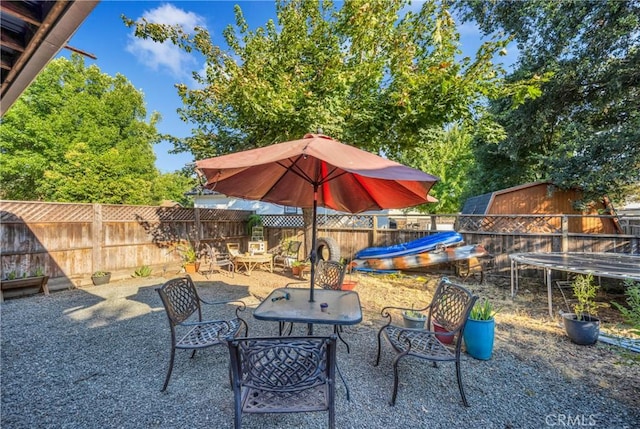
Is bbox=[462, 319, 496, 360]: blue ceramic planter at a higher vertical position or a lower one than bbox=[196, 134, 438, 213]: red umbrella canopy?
Result: lower

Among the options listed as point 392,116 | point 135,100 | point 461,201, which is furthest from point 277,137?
point 135,100

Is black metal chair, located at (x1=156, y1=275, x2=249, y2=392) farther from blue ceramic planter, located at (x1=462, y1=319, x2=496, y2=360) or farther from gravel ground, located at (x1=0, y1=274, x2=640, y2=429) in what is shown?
blue ceramic planter, located at (x1=462, y1=319, x2=496, y2=360)

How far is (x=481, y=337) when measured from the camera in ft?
9.80

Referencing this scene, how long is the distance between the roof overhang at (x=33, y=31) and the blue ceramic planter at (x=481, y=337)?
156 inches

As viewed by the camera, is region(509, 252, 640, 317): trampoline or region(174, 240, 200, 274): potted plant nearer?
region(509, 252, 640, 317): trampoline

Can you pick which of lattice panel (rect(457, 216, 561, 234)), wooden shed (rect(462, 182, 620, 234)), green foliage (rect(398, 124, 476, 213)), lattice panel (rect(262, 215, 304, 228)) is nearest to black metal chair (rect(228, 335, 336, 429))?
lattice panel (rect(457, 216, 561, 234))

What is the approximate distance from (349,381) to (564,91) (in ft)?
35.1

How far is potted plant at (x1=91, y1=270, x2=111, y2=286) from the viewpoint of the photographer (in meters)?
6.03

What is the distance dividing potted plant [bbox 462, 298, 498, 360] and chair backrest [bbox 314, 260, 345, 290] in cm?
156

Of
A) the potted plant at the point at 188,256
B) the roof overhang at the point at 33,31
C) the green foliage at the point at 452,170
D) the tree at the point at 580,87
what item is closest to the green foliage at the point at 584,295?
the tree at the point at 580,87

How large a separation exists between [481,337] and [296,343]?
2375 millimetres

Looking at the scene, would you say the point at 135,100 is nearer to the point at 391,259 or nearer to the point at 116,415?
the point at 391,259

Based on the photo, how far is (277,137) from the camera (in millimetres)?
6520

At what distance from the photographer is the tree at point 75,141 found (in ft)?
40.0
